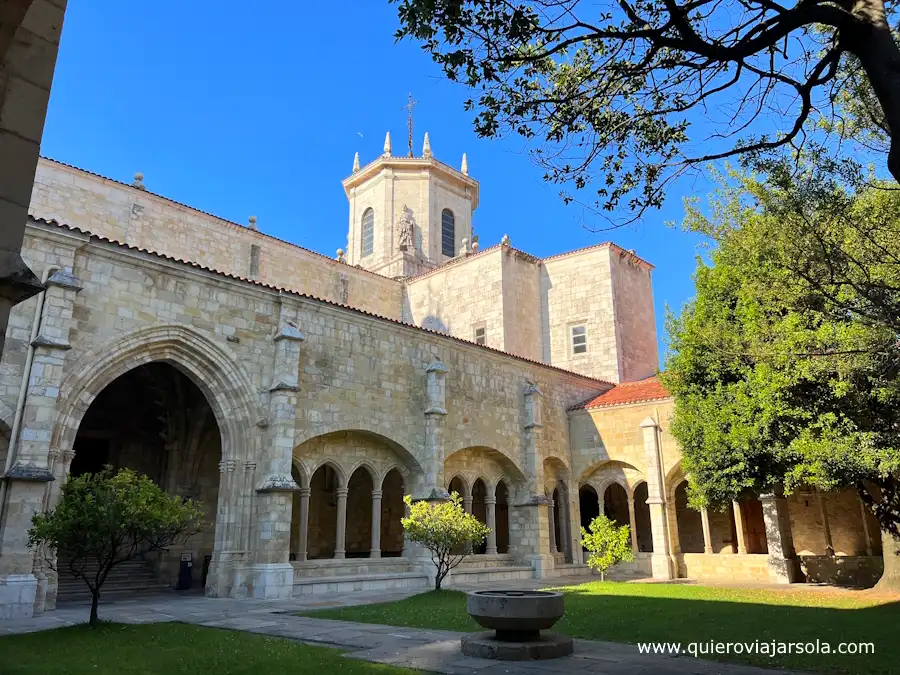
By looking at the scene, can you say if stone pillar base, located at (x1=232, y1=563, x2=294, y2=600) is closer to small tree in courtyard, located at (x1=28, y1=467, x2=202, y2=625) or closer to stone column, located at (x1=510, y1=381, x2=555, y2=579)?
small tree in courtyard, located at (x1=28, y1=467, x2=202, y2=625)

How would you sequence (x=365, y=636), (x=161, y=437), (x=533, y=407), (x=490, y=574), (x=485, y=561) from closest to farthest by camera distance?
(x=365, y=636) < (x=161, y=437) < (x=490, y=574) < (x=485, y=561) < (x=533, y=407)

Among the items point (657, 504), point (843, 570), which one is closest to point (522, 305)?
point (657, 504)

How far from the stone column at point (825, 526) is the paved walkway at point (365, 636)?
12.9 m

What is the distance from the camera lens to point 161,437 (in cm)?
1805

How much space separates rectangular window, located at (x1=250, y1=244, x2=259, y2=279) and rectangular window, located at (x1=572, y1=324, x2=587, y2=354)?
1233 cm

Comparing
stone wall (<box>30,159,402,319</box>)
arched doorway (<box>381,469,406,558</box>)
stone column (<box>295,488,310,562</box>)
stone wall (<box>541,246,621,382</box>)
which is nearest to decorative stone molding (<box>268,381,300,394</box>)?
stone column (<box>295,488,310,562</box>)

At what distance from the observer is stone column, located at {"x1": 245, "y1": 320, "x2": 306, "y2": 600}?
1339 centimetres

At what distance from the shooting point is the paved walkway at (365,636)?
→ 6289 mm

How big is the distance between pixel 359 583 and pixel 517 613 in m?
9.29

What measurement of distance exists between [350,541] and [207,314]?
36.3 feet

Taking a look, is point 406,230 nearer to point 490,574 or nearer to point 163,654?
point 490,574

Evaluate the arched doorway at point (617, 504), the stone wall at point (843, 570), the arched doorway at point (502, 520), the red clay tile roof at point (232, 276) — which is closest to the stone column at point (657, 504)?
the stone wall at point (843, 570)

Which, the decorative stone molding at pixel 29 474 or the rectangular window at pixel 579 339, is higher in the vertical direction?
the rectangular window at pixel 579 339

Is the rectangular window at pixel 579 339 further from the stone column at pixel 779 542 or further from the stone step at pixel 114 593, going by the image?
the stone step at pixel 114 593
